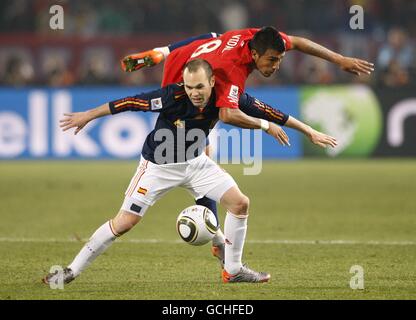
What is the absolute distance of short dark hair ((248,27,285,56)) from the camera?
26.7ft

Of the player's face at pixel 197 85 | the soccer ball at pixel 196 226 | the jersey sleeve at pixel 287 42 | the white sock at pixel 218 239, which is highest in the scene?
the jersey sleeve at pixel 287 42

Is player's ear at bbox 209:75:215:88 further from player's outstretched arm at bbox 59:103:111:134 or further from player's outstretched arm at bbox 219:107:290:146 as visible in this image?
player's outstretched arm at bbox 59:103:111:134

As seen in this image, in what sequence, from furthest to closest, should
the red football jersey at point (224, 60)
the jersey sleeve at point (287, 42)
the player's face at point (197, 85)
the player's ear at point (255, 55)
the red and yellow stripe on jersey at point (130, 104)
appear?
1. the jersey sleeve at point (287, 42)
2. the player's ear at point (255, 55)
3. the red football jersey at point (224, 60)
4. the red and yellow stripe on jersey at point (130, 104)
5. the player's face at point (197, 85)

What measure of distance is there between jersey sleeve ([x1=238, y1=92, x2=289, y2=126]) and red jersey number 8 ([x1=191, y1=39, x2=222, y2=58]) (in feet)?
1.69

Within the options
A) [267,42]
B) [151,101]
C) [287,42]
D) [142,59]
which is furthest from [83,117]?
[287,42]

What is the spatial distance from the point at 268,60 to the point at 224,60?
1.25ft

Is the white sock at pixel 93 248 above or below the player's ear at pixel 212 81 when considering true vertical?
below

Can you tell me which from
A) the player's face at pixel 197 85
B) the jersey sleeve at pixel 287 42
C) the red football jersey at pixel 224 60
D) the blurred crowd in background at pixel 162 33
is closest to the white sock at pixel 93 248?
the player's face at pixel 197 85

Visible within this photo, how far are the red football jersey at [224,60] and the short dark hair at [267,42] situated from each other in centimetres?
18

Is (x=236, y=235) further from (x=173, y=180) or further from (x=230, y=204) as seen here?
(x=173, y=180)

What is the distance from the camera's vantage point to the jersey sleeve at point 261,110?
8281 mm

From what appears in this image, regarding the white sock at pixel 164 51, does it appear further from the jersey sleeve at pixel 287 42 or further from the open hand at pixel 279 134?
the open hand at pixel 279 134

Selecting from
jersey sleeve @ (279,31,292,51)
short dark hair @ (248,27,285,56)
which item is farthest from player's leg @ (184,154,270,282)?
jersey sleeve @ (279,31,292,51)

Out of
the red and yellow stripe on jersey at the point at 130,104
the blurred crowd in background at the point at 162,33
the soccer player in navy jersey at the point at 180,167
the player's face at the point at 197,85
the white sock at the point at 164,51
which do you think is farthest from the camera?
the blurred crowd in background at the point at 162,33
